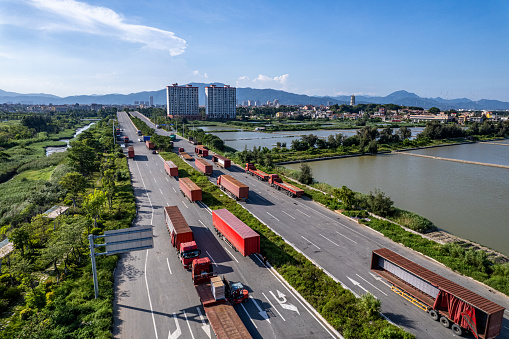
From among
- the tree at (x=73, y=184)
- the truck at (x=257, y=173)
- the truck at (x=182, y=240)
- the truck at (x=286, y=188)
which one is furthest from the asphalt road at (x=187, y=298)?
the truck at (x=257, y=173)

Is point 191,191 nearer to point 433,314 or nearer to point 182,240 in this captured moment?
point 182,240

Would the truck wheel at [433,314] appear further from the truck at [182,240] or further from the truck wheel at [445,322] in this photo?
the truck at [182,240]

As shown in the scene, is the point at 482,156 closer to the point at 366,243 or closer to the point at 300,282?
the point at 366,243

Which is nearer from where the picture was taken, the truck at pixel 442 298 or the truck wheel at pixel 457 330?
the truck at pixel 442 298

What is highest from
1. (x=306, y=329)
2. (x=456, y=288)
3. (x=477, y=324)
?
(x=456, y=288)

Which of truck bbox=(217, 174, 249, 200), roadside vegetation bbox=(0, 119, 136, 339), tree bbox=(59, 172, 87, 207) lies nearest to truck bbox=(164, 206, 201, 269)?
roadside vegetation bbox=(0, 119, 136, 339)

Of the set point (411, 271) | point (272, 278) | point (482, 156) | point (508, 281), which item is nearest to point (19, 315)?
point (272, 278)
